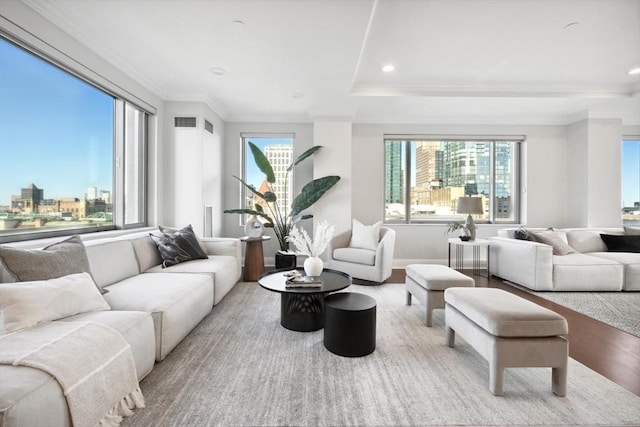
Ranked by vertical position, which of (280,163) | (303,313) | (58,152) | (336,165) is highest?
(280,163)

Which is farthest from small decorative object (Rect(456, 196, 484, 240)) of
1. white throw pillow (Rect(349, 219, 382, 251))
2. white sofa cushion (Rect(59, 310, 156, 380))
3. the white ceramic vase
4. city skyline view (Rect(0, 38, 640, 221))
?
city skyline view (Rect(0, 38, 640, 221))

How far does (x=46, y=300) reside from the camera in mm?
1555

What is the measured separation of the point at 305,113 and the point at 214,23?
263cm

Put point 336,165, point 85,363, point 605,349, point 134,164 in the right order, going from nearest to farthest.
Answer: point 85,363
point 605,349
point 134,164
point 336,165

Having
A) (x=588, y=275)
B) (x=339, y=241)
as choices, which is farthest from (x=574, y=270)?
(x=339, y=241)

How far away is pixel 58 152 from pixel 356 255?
342 centimetres

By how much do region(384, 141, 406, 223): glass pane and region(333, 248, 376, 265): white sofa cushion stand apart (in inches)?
54.3

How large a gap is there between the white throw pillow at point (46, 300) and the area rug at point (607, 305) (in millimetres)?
4183

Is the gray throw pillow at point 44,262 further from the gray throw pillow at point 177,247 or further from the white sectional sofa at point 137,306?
the gray throw pillow at point 177,247

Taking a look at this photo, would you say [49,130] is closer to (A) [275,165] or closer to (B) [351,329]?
(B) [351,329]

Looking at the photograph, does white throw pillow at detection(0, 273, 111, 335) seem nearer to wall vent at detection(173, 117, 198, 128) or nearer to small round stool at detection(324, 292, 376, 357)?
small round stool at detection(324, 292, 376, 357)

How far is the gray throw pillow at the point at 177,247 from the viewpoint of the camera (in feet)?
10.3

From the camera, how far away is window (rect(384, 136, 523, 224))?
5.34 meters

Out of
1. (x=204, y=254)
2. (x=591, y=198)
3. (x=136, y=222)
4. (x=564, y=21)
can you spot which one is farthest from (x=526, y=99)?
(x=136, y=222)
